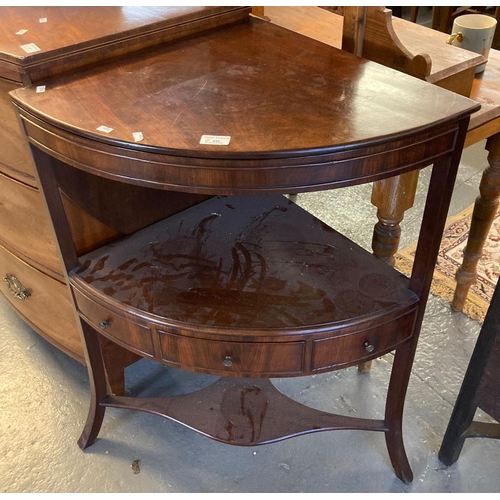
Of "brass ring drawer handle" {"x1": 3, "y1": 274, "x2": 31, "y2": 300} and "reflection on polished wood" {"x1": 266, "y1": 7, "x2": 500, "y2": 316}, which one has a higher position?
"reflection on polished wood" {"x1": 266, "y1": 7, "x2": 500, "y2": 316}

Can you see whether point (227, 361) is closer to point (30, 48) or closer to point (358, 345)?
point (358, 345)

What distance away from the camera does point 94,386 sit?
1.35 m

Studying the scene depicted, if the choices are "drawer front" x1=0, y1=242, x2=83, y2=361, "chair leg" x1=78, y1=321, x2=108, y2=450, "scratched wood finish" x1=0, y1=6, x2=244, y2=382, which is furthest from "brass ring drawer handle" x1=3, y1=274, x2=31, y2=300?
"chair leg" x1=78, y1=321, x2=108, y2=450

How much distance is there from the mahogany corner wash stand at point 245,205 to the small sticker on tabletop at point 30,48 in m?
0.06

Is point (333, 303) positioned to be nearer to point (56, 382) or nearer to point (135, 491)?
point (135, 491)

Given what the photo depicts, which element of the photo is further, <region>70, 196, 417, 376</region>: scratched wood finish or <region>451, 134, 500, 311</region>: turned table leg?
<region>451, 134, 500, 311</region>: turned table leg

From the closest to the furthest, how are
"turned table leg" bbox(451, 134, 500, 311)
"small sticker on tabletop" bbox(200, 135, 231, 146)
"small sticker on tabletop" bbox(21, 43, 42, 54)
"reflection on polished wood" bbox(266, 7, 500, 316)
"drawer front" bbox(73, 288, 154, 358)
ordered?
"small sticker on tabletop" bbox(200, 135, 231, 146), "small sticker on tabletop" bbox(21, 43, 42, 54), "drawer front" bbox(73, 288, 154, 358), "reflection on polished wood" bbox(266, 7, 500, 316), "turned table leg" bbox(451, 134, 500, 311)

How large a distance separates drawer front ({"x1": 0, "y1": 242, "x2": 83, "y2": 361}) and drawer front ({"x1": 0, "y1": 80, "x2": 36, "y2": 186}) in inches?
11.3

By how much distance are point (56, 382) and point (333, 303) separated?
0.94 meters

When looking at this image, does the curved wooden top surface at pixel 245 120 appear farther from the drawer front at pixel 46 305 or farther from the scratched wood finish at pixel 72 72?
the drawer front at pixel 46 305

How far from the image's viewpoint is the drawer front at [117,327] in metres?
1.08

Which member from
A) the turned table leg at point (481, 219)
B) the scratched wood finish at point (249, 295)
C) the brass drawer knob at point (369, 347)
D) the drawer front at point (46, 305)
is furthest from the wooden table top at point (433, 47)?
the drawer front at point (46, 305)

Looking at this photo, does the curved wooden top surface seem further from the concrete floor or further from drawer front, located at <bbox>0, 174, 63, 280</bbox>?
the concrete floor

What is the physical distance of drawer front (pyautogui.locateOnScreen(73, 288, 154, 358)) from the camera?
1.08m
